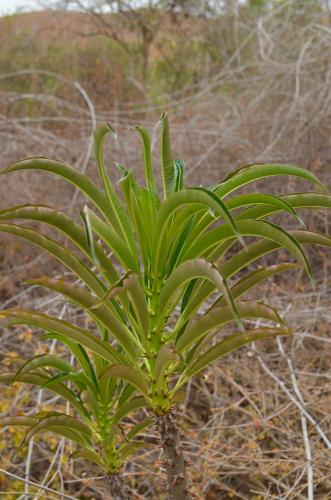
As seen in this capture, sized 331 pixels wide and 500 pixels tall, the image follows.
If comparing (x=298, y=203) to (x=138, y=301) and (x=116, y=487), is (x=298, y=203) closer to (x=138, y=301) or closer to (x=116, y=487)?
(x=138, y=301)

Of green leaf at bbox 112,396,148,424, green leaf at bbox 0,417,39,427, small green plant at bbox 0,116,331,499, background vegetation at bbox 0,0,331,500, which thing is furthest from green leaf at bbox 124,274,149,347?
background vegetation at bbox 0,0,331,500

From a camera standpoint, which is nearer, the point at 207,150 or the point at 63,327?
the point at 63,327

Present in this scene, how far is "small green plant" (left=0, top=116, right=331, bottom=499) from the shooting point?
75cm

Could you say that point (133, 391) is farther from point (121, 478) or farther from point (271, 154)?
point (271, 154)

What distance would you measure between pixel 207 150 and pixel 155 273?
2.60m

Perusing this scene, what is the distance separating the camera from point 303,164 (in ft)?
10.5

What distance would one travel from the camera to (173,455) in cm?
87

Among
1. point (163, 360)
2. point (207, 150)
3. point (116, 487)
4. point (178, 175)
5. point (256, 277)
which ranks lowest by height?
point (116, 487)

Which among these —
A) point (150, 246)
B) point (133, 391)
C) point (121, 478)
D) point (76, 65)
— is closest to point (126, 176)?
point (150, 246)

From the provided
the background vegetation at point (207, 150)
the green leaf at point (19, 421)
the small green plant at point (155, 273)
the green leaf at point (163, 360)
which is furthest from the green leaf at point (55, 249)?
the background vegetation at point (207, 150)

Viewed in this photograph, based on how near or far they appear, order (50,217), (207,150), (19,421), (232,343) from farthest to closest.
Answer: (207,150) → (19,421) → (232,343) → (50,217)

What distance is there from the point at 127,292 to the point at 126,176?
131 millimetres

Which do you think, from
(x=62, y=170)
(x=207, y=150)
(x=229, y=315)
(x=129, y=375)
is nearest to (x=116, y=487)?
(x=129, y=375)

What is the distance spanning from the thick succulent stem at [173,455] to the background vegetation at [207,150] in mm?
343
